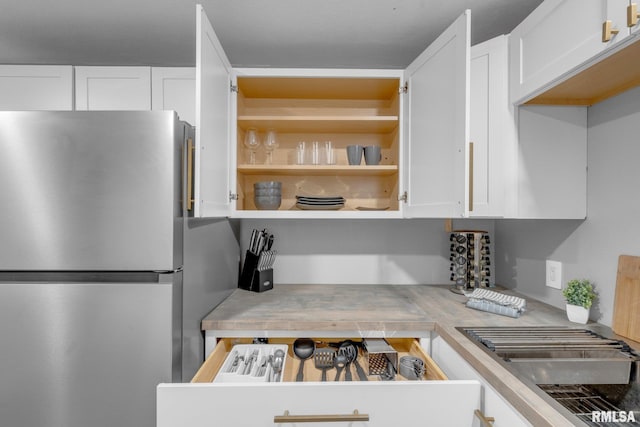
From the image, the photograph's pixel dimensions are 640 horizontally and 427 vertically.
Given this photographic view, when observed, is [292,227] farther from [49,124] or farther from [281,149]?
[49,124]

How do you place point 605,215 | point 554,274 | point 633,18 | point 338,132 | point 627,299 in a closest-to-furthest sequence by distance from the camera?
1. point 633,18
2. point 627,299
3. point 605,215
4. point 554,274
5. point 338,132

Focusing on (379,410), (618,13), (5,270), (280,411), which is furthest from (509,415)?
(5,270)

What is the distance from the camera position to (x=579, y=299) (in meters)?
1.27

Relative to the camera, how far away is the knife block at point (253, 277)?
181 centimetres

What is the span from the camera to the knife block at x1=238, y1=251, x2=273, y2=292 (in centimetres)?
181

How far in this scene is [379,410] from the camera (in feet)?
3.02

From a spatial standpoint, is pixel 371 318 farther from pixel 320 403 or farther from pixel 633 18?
pixel 633 18

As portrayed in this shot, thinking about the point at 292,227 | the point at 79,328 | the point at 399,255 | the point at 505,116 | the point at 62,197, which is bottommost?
the point at 79,328

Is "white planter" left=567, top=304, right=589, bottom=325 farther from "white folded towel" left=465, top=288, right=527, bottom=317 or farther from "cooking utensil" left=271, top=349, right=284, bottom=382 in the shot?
"cooking utensil" left=271, top=349, right=284, bottom=382

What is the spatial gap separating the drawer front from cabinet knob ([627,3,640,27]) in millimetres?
984

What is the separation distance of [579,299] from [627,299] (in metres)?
0.15

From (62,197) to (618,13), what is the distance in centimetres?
171

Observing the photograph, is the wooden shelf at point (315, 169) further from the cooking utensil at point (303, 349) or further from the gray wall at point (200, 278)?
the cooking utensil at point (303, 349)

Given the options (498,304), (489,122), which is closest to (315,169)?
(489,122)
